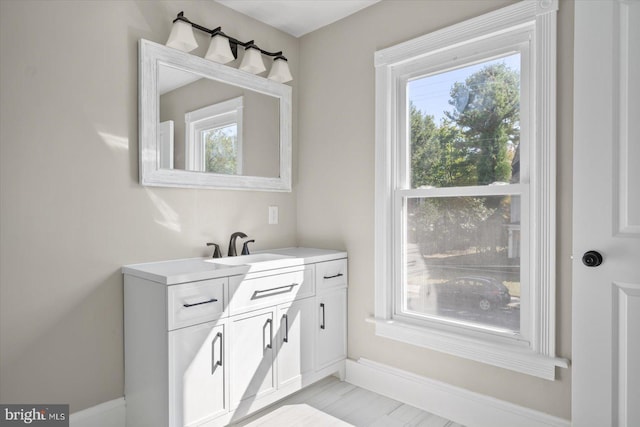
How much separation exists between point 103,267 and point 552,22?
2.41 meters

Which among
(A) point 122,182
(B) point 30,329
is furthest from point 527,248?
(B) point 30,329

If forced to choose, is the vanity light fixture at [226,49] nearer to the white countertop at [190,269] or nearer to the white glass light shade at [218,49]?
the white glass light shade at [218,49]

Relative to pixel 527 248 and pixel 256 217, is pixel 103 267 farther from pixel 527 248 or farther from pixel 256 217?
pixel 527 248

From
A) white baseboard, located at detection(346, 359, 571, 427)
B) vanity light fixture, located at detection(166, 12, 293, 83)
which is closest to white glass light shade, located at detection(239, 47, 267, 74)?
vanity light fixture, located at detection(166, 12, 293, 83)

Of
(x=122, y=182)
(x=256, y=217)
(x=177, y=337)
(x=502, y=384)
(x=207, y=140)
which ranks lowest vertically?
(x=502, y=384)

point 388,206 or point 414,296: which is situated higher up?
point 388,206

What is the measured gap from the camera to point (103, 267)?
193 centimetres

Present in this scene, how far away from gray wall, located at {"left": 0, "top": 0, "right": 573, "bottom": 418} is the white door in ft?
0.31

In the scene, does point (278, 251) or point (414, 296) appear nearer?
point (414, 296)

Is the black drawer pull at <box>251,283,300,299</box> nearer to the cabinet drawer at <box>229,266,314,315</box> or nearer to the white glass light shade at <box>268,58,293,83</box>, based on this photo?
the cabinet drawer at <box>229,266,314,315</box>

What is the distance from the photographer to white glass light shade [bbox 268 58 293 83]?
2607 millimetres

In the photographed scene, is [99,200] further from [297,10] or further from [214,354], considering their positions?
[297,10]

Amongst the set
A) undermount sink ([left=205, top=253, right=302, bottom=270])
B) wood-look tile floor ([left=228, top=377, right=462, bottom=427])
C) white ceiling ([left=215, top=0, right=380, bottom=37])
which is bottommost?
wood-look tile floor ([left=228, top=377, right=462, bottom=427])

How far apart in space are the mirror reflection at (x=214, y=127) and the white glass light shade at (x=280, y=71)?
5.3 inches
